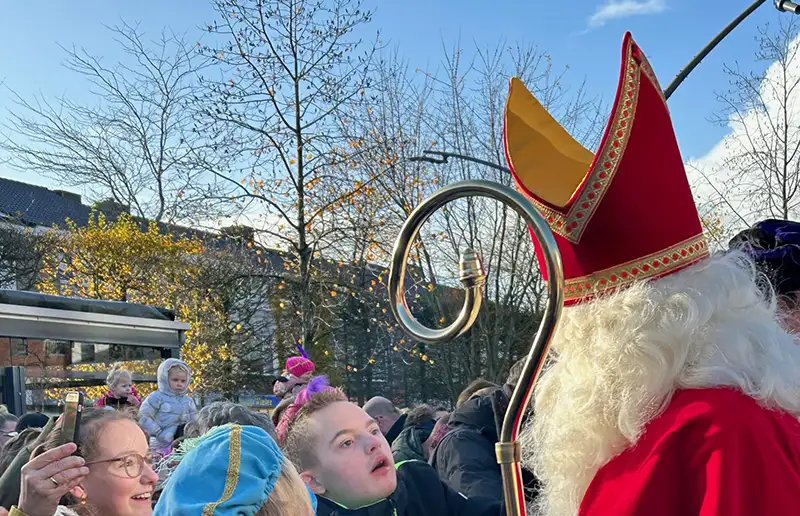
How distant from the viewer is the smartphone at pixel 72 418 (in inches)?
107

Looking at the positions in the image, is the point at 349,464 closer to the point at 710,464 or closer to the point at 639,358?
the point at 639,358

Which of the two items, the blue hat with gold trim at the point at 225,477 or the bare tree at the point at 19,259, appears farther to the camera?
the bare tree at the point at 19,259

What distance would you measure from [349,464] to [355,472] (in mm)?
35

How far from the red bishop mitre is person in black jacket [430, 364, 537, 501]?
169 centimetres

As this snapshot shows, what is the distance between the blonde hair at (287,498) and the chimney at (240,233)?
13348 mm

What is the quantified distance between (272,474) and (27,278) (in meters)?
20.4

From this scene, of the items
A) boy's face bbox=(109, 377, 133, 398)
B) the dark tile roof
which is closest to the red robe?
boy's face bbox=(109, 377, 133, 398)

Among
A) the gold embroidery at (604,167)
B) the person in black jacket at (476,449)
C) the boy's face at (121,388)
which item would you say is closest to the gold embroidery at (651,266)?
the gold embroidery at (604,167)

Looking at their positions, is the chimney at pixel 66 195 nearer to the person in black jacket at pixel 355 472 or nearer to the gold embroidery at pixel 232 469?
the person in black jacket at pixel 355 472

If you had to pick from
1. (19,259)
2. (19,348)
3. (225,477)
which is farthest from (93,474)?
(19,259)

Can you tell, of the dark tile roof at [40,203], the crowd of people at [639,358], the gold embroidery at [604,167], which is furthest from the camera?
the dark tile roof at [40,203]

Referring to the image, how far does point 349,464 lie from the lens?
2.67m

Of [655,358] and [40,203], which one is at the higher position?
[40,203]

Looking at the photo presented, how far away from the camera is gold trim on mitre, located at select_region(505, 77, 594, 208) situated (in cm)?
187
